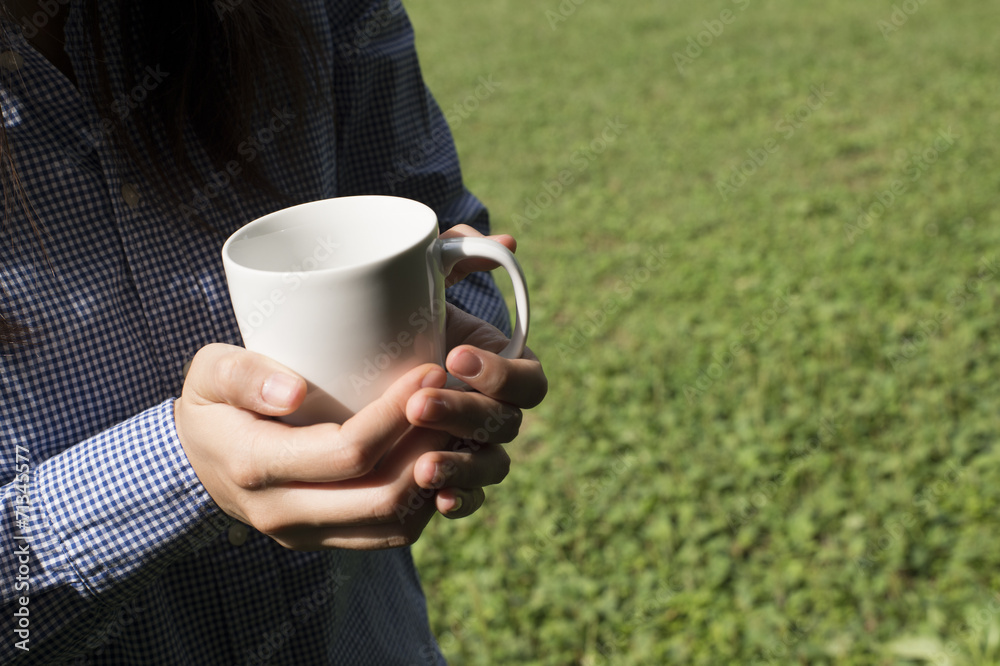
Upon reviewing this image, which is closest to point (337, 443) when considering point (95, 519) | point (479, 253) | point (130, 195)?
point (479, 253)

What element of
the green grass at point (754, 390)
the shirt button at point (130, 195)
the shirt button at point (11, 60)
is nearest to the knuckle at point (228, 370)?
the shirt button at point (130, 195)

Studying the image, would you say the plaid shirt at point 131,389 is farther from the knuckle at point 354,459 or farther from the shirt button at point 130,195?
the knuckle at point 354,459

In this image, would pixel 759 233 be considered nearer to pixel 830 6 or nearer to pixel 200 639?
pixel 200 639

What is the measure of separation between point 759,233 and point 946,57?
388 centimetres

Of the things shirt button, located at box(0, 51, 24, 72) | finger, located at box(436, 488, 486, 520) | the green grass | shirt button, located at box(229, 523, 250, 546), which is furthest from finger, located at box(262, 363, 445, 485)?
the green grass

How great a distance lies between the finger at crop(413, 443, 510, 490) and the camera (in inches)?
34.3

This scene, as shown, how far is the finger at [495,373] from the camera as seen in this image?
90 cm

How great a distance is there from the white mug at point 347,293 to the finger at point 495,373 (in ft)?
0.15

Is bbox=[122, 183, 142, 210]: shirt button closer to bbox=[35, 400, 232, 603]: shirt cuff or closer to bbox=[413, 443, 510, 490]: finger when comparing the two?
bbox=[35, 400, 232, 603]: shirt cuff

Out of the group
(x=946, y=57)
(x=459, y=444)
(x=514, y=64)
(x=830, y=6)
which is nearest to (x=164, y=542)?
(x=459, y=444)

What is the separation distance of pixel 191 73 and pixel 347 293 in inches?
20.2

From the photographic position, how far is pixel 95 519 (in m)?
0.99

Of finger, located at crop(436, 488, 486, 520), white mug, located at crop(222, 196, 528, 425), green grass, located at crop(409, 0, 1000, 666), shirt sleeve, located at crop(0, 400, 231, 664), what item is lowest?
green grass, located at crop(409, 0, 1000, 666)

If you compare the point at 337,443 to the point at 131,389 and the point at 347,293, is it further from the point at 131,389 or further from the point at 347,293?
the point at 131,389
